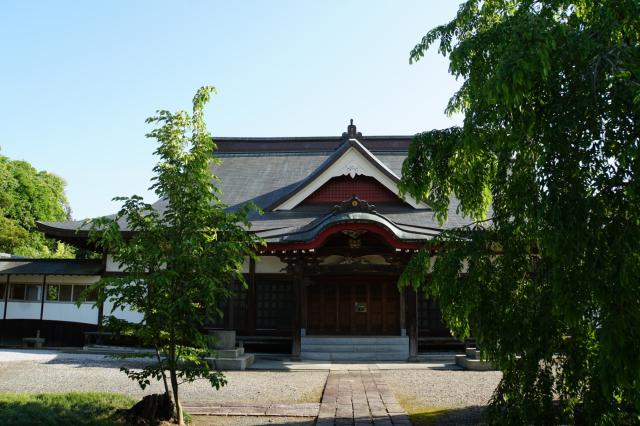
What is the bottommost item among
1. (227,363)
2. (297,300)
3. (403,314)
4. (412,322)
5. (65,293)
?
(227,363)

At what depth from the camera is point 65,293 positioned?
17.8 meters

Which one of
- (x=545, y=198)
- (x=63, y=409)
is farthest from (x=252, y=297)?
(x=545, y=198)

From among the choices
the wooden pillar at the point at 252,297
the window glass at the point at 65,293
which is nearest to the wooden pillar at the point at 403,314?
the wooden pillar at the point at 252,297

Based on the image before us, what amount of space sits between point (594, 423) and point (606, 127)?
246cm

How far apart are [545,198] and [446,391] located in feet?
23.9

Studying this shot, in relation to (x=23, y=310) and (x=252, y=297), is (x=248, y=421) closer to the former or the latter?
(x=252, y=297)

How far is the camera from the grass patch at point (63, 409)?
6211mm

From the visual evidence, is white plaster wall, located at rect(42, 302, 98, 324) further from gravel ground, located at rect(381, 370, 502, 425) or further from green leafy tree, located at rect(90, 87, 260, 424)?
green leafy tree, located at rect(90, 87, 260, 424)

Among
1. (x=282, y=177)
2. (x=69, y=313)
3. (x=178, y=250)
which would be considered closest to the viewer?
(x=178, y=250)

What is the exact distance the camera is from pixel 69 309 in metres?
17.5

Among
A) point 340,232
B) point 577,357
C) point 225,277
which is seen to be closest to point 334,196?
point 340,232

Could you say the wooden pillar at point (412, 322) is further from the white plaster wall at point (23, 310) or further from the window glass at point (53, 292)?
the white plaster wall at point (23, 310)

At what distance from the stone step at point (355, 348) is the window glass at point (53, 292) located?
9203 millimetres

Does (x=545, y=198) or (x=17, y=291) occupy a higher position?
(x=545, y=198)
